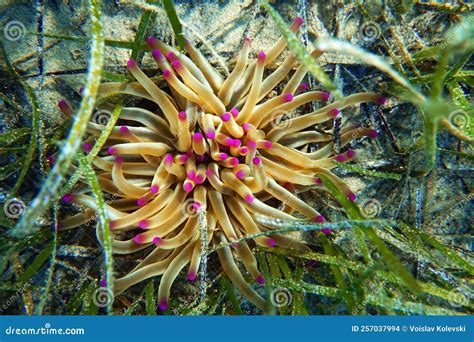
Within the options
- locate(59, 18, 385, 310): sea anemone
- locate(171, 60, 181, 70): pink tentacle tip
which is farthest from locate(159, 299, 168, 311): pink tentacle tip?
locate(171, 60, 181, 70): pink tentacle tip

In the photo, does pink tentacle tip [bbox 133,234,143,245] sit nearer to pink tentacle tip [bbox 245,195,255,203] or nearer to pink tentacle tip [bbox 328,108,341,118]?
pink tentacle tip [bbox 245,195,255,203]

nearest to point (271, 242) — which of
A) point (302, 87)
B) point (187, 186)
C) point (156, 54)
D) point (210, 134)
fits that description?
point (187, 186)

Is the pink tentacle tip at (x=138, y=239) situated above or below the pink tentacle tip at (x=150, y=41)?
below

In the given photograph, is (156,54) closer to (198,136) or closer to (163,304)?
(198,136)

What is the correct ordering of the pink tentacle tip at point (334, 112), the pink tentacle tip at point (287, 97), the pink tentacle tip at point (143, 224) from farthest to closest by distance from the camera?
the pink tentacle tip at point (334, 112) → the pink tentacle tip at point (287, 97) → the pink tentacle tip at point (143, 224)

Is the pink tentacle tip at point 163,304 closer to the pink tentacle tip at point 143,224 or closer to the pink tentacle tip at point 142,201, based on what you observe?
the pink tentacle tip at point 143,224

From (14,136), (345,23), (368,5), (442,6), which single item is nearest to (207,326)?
(14,136)

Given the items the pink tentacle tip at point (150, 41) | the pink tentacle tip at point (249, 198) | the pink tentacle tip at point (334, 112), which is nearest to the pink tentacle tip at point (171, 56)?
the pink tentacle tip at point (150, 41)

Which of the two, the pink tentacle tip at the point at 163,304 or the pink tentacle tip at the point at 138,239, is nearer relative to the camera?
the pink tentacle tip at the point at 138,239
